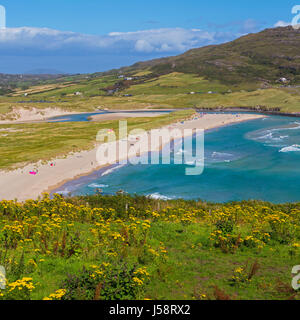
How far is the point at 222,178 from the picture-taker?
4531cm

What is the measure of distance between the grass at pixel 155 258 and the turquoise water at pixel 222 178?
21.2 meters

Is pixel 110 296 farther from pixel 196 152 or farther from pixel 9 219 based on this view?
pixel 196 152

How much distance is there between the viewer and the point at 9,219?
1788 centimetres

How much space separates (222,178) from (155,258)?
3490 cm

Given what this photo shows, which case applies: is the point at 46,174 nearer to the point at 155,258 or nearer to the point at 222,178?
the point at 222,178

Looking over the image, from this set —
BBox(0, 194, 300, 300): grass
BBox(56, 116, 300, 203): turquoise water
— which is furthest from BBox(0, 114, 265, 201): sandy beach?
BBox(0, 194, 300, 300): grass

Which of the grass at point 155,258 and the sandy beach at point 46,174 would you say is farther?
the sandy beach at point 46,174

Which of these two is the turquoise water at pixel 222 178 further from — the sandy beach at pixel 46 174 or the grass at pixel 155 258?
the grass at pixel 155 258

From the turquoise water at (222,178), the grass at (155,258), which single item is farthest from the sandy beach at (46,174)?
the grass at (155,258)

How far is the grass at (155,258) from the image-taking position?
9312 millimetres

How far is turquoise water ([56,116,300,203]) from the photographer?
128 feet
